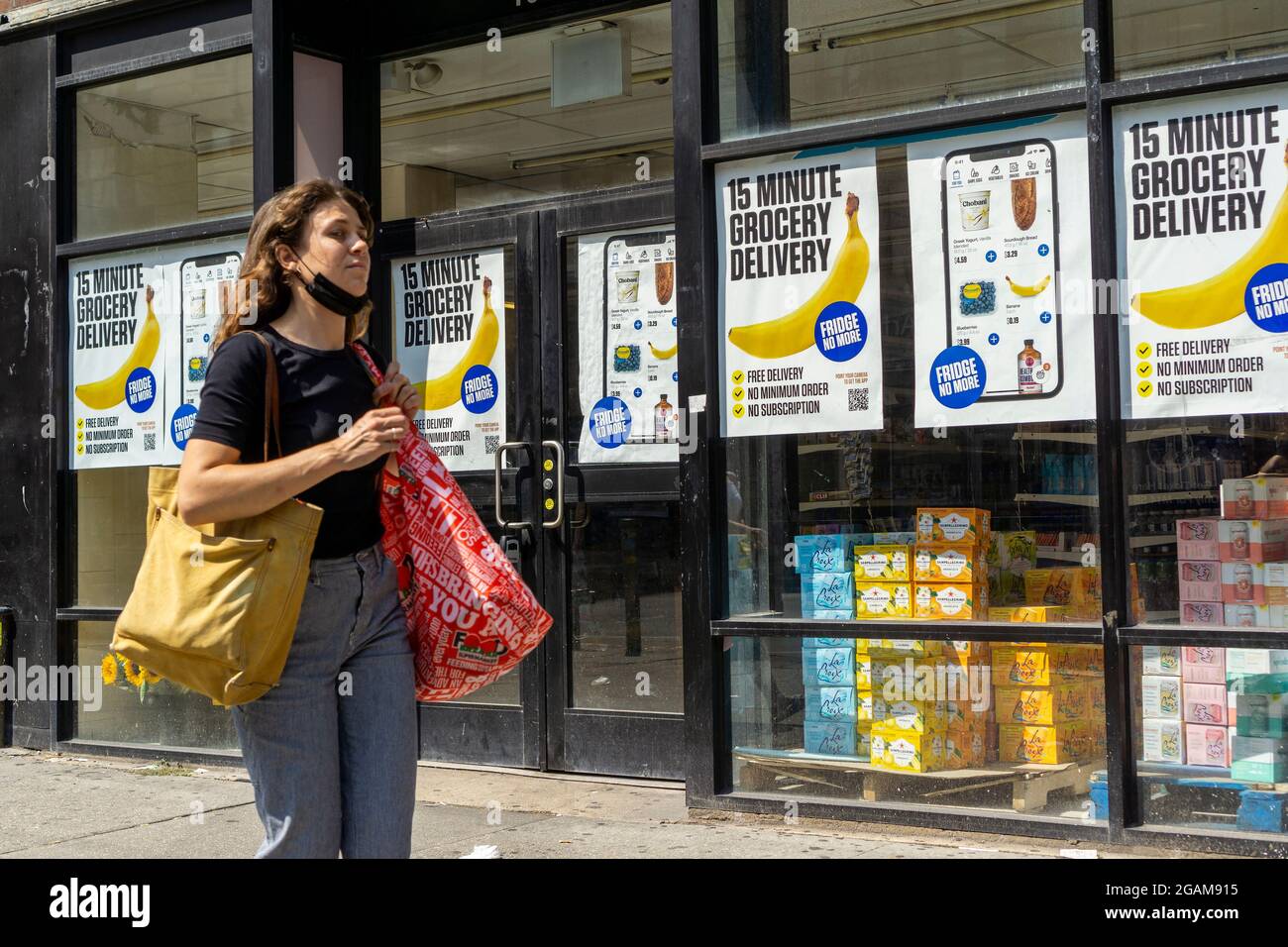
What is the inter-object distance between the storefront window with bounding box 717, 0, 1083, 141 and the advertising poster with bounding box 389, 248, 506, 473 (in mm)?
1653

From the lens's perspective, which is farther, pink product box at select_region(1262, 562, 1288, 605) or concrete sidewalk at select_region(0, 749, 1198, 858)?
concrete sidewalk at select_region(0, 749, 1198, 858)

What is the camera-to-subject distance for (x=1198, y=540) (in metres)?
5.08

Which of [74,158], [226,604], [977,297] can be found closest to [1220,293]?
[977,297]

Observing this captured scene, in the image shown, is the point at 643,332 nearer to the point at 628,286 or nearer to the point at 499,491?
the point at 628,286

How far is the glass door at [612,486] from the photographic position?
651 centimetres

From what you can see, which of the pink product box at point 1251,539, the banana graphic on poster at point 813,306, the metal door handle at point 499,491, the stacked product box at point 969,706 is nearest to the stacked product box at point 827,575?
the stacked product box at point 969,706

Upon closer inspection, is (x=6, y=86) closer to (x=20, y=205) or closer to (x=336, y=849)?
(x=20, y=205)

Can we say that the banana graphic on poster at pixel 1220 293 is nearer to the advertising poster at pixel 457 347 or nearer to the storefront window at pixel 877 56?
the storefront window at pixel 877 56

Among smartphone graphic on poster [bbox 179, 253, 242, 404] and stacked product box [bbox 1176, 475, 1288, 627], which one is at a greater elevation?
smartphone graphic on poster [bbox 179, 253, 242, 404]

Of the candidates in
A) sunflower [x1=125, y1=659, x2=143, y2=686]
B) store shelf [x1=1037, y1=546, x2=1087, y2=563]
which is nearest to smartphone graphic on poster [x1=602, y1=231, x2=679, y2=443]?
store shelf [x1=1037, y1=546, x2=1087, y2=563]

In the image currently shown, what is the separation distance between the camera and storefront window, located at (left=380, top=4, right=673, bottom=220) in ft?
22.1

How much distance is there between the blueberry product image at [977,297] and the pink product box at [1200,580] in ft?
3.87

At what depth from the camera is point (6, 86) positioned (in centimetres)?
809

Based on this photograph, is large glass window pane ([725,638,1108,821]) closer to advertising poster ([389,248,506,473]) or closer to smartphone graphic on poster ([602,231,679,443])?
smartphone graphic on poster ([602,231,679,443])
